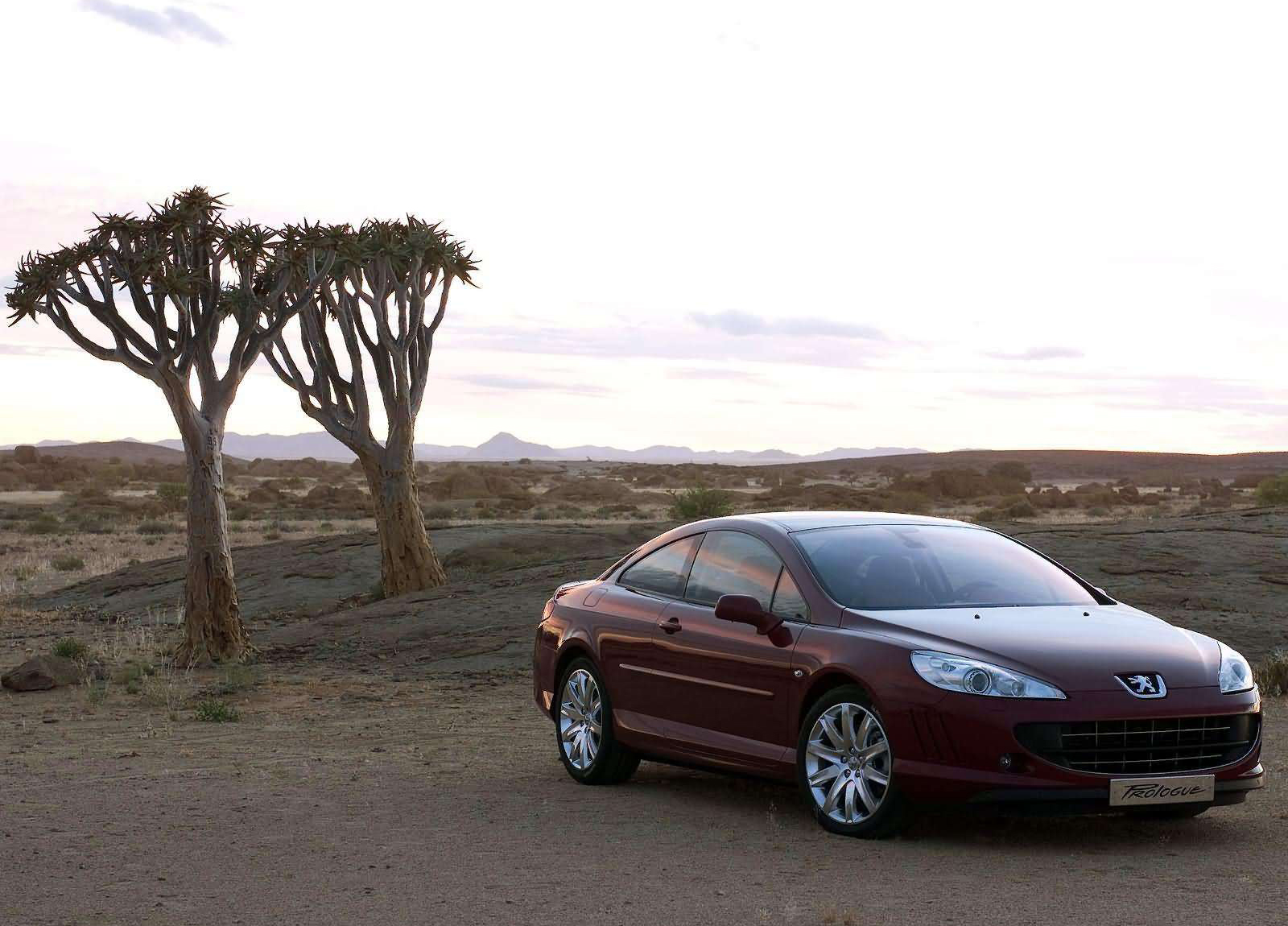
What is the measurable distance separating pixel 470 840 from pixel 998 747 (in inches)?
100

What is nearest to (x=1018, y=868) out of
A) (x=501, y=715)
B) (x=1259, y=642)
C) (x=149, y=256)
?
(x=501, y=715)

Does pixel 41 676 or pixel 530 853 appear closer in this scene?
pixel 530 853

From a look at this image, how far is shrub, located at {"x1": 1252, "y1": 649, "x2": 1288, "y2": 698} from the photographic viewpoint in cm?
1384

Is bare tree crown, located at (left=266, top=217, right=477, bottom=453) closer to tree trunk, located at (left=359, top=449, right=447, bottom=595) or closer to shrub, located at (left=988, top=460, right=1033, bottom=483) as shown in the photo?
tree trunk, located at (left=359, top=449, right=447, bottom=595)

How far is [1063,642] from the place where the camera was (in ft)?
24.7

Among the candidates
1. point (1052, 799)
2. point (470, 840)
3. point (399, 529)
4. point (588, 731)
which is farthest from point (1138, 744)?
point (399, 529)

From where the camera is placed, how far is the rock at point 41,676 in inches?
616

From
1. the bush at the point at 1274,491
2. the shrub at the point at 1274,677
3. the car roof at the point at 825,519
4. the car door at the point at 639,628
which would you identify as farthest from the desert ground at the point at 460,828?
the bush at the point at 1274,491

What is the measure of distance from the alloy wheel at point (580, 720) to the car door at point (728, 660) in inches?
28.3

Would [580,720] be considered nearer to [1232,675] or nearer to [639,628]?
[639,628]

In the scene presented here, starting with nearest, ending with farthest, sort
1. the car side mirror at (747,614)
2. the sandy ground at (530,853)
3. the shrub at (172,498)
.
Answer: the sandy ground at (530,853), the car side mirror at (747,614), the shrub at (172,498)

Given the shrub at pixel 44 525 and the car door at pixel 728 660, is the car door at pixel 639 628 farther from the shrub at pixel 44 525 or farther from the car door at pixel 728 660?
the shrub at pixel 44 525

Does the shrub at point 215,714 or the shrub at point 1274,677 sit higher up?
the shrub at point 1274,677

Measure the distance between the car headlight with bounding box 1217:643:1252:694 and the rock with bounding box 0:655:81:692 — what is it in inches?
458
